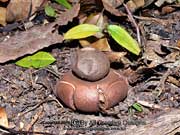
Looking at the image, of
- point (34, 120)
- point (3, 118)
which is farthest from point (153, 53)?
point (3, 118)

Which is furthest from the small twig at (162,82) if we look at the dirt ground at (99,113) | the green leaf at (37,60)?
the green leaf at (37,60)

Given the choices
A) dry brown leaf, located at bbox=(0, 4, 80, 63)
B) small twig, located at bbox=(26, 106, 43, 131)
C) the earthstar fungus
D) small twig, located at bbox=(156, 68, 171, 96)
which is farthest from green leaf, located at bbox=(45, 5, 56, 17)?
small twig, located at bbox=(156, 68, 171, 96)

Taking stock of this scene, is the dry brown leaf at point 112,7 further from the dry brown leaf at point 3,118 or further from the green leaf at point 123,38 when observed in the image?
the dry brown leaf at point 3,118

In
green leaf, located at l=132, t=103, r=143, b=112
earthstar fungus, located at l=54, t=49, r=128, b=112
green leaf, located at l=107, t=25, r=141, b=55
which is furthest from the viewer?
green leaf, located at l=107, t=25, r=141, b=55

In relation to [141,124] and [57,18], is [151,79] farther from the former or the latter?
[57,18]

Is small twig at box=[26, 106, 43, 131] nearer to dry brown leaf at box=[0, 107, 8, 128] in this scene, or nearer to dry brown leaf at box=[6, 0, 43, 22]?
dry brown leaf at box=[0, 107, 8, 128]

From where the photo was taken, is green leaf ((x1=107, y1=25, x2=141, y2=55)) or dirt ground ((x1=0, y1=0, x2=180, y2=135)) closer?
dirt ground ((x1=0, y1=0, x2=180, y2=135))
